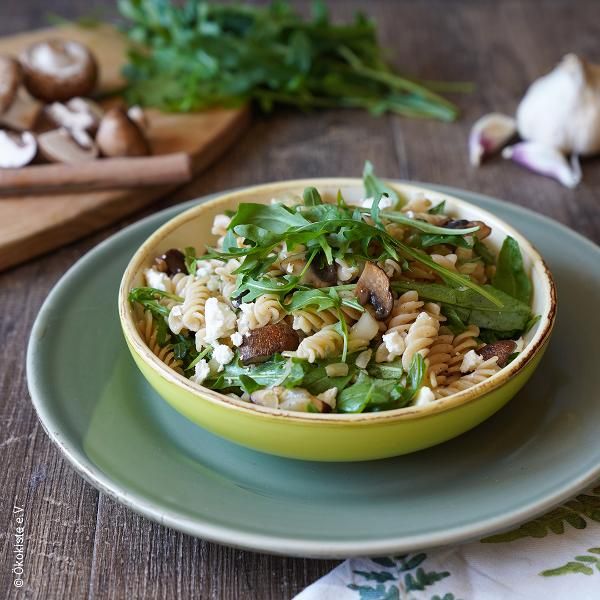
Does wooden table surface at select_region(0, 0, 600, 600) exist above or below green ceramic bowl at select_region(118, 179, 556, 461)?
below

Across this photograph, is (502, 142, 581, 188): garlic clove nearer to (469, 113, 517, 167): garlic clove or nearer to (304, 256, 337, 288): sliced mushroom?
(469, 113, 517, 167): garlic clove

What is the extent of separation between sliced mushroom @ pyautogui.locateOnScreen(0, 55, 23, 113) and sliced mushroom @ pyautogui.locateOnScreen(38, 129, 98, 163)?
0.86 feet

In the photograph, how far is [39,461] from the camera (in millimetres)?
2301

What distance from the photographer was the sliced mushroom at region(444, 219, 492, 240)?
7.76 feet

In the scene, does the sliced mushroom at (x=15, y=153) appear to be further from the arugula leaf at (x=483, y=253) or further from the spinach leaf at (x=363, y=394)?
the spinach leaf at (x=363, y=394)

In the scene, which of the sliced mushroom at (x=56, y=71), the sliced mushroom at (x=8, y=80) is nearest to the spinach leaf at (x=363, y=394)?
the sliced mushroom at (x=8, y=80)

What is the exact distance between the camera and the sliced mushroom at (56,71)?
3.95 meters

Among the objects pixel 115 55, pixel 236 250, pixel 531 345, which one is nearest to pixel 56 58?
pixel 115 55

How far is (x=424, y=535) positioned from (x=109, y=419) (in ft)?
2.82

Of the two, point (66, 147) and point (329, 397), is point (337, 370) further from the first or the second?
point (66, 147)

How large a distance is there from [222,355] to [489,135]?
2378 mm

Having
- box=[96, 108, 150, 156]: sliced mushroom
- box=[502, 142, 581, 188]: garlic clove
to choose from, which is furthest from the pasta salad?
box=[502, 142, 581, 188]: garlic clove

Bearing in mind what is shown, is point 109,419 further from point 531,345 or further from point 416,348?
point 531,345

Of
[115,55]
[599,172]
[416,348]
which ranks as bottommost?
[115,55]
